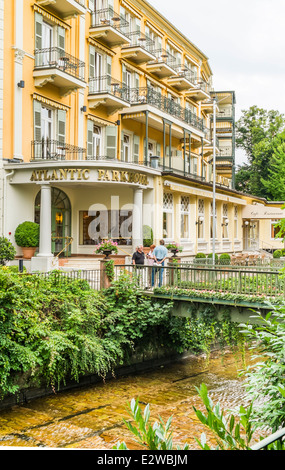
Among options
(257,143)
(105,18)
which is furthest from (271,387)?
(257,143)

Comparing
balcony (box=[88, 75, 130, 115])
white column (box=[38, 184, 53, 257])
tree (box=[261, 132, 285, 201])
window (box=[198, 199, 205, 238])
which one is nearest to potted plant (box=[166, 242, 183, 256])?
white column (box=[38, 184, 53, 257])

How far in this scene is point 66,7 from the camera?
2298cm

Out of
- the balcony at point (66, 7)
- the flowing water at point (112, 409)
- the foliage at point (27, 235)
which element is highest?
the balcony at point (66, 7)

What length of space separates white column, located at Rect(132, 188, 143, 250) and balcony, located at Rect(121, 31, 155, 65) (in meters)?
9.85

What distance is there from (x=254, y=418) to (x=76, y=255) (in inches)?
885

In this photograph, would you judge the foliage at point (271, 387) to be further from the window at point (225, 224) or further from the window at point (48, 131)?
the window at point (225, 224)

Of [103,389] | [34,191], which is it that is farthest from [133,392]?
[34,191]

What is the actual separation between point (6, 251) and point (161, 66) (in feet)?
60.8

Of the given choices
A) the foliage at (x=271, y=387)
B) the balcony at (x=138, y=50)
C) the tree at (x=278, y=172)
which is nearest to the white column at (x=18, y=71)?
the balcony at (x=138, y=50)

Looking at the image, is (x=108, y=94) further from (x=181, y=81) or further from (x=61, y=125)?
(x=181, y=81)

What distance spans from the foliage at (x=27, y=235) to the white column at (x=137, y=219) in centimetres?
473

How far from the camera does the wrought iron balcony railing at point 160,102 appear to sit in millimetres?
28414

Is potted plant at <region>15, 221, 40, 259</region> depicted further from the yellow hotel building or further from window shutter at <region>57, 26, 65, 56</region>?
window shutter at <region>57, 26, 65, 56</region>

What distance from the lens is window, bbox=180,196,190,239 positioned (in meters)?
30.4
